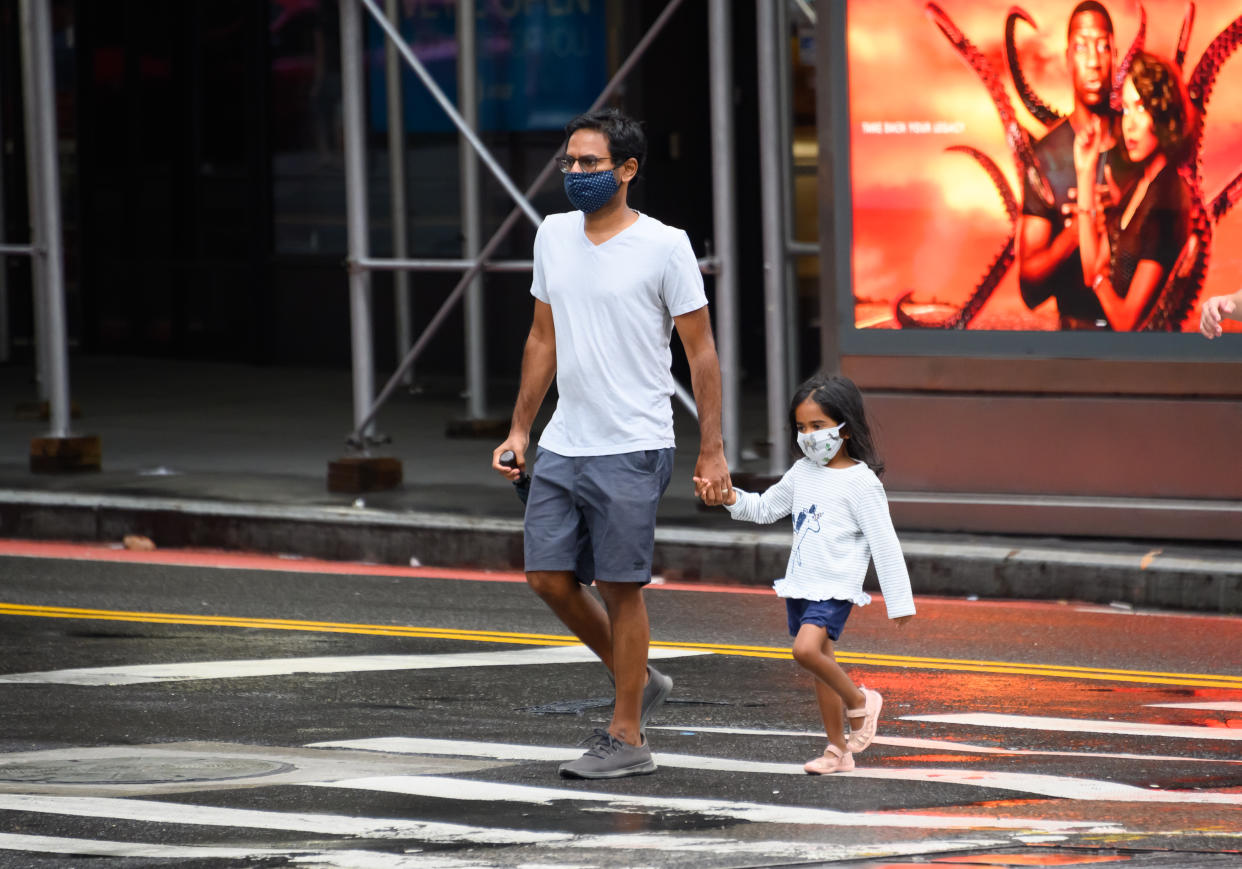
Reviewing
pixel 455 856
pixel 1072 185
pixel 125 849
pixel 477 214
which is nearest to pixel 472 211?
pixel 477 214

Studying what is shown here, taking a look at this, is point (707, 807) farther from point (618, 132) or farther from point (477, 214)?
point (477, 214)

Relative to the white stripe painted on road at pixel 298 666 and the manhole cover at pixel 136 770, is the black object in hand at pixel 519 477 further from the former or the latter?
the white stripe painted on road at pixel 298 666

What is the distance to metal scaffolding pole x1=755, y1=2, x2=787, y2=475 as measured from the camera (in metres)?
12.6

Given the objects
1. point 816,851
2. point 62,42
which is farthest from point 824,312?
point 62,42

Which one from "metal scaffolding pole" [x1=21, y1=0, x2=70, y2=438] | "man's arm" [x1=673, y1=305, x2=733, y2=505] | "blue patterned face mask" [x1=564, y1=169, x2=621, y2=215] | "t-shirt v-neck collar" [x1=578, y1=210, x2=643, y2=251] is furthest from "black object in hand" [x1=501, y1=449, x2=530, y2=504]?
"metal scaffolding pole" [x1=21, y1=0, x2=70, y2=438]

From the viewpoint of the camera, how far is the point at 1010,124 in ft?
39.6

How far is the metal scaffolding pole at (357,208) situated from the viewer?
13.7 m

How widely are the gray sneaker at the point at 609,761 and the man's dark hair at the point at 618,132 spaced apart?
67.1 inches

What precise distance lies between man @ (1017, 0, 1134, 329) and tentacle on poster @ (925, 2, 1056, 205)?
0.03 meters

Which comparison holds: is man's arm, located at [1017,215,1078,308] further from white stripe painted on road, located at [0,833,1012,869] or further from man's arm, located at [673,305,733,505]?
white stripe painted on road, located at [0,833,1012,869]

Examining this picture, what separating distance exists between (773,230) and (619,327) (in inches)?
232

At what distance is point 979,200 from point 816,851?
6.79 metres

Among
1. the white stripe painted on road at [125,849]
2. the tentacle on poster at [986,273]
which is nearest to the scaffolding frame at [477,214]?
the tentacle on poster at [986,273]

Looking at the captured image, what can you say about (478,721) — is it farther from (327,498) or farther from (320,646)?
(327,498)
